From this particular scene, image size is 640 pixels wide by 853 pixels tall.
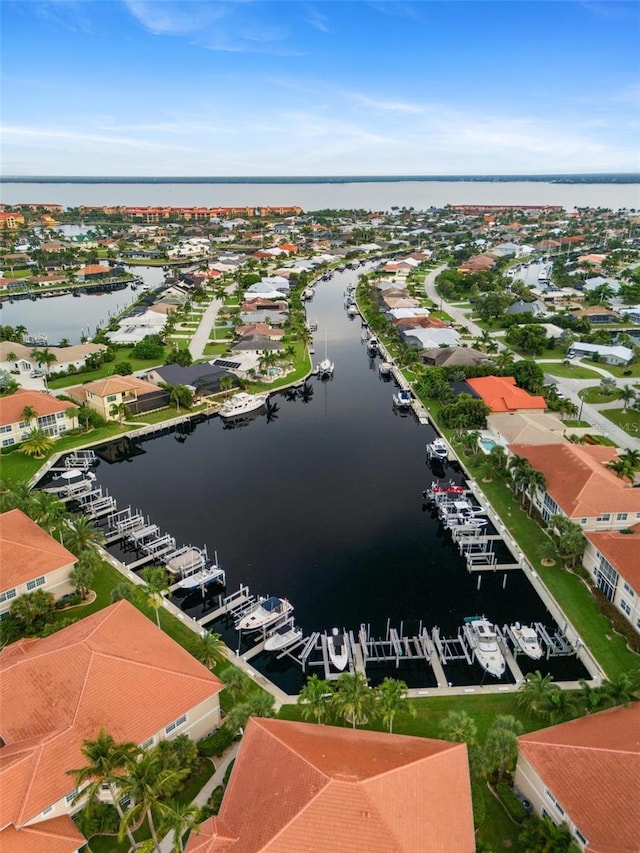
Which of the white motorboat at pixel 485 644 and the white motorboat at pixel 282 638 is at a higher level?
the white motorboat at pixel 485 644

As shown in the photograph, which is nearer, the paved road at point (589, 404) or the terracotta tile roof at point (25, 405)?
the terracotta tile roof at point (25, 405)

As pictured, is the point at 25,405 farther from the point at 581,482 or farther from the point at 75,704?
the point at 581,482

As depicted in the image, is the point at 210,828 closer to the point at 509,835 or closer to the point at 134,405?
the point at 509,835

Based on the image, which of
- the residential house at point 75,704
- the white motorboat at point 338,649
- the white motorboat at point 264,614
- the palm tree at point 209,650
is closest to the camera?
the residential house at point 75,704

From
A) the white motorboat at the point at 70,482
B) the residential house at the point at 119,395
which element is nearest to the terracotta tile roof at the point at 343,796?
the white motorboat at the point at 70,482

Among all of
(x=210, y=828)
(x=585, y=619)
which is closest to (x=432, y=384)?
(x=585, y=619)

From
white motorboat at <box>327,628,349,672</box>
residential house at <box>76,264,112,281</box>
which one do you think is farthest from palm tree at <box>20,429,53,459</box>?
residential house at <box>76,264,112,281</box>

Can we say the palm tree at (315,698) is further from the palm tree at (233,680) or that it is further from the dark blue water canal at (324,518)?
the dark blue water canal at (324,518)
